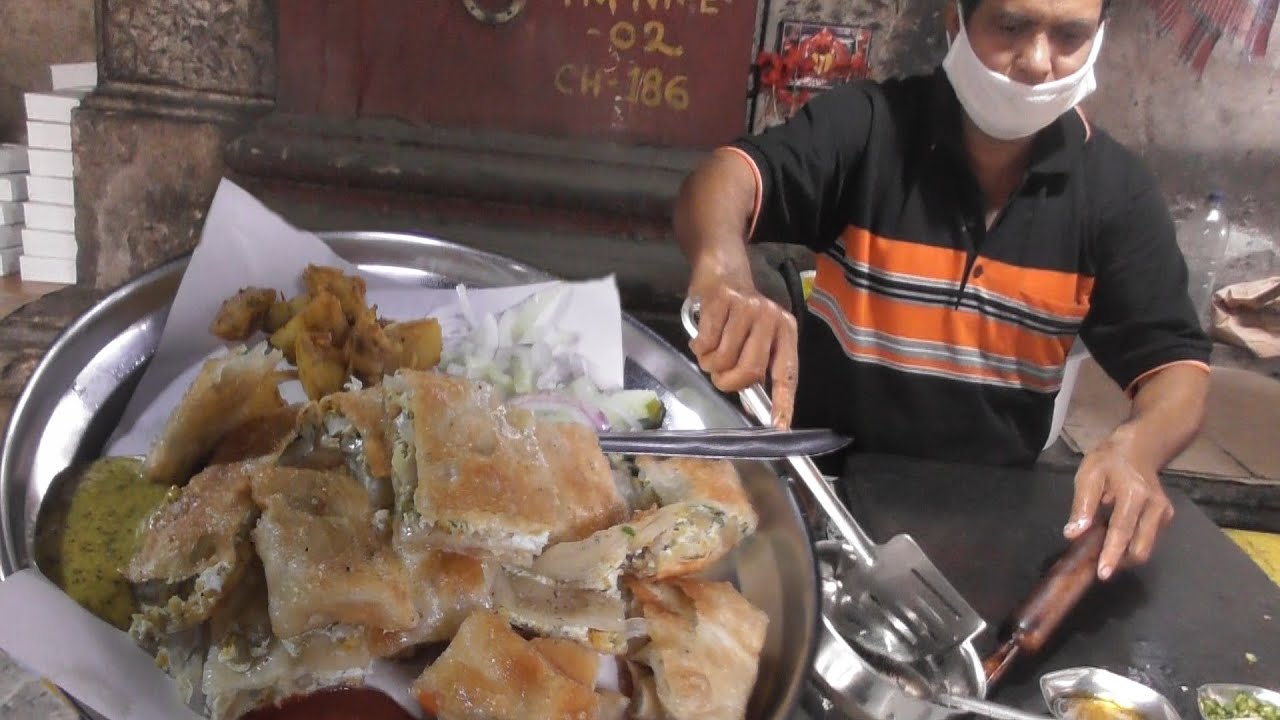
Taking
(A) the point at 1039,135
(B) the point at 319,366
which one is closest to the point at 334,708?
(B) the point at 319,366

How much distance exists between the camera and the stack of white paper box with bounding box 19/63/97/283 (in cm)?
334

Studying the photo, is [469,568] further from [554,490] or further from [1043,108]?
[1043,108]

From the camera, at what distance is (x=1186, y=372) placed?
2.05m

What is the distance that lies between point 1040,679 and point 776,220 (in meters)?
1.34

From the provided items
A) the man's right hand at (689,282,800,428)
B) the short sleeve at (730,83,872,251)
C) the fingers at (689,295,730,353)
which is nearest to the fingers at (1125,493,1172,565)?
the man's right hand at (689,282,800,428)

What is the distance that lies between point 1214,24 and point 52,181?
496cm

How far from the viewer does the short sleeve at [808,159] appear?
6.91 feet

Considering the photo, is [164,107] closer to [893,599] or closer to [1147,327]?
[893,599]

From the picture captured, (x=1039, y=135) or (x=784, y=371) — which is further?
(x=1039, y=135)

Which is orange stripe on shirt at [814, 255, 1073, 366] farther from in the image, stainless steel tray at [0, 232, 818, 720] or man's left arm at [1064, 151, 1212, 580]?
stainless steel tray at [0, 232, 818, 720]

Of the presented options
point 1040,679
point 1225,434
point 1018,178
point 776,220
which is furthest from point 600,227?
point 1225,434

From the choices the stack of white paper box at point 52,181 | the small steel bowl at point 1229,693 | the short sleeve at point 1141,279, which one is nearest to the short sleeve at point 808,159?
the short sleeve at point 1141,279

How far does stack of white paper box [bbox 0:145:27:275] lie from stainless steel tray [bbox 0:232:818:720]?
329 cm

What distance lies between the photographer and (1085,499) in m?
1.59
